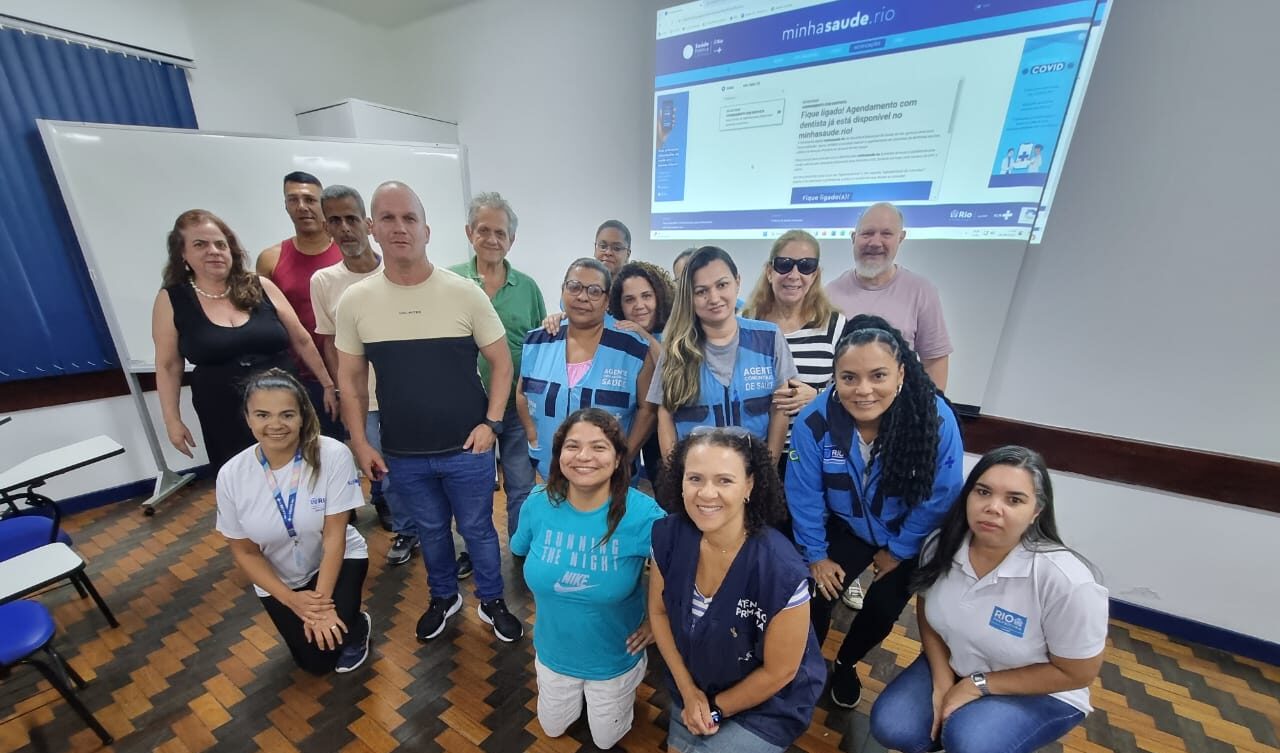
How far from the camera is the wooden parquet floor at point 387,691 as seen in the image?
1653 millimetres

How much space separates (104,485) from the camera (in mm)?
3102

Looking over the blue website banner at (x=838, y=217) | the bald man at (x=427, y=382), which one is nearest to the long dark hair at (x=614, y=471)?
the bald man at (x=427, y=382)

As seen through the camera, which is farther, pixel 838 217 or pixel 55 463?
pixel 838 217

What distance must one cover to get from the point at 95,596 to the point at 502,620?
6.02ft

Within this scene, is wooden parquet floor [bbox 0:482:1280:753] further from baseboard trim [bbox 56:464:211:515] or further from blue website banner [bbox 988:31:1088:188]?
blue website banner [bbox 988:31:1088:188]

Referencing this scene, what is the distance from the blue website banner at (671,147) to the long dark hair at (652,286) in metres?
1.19

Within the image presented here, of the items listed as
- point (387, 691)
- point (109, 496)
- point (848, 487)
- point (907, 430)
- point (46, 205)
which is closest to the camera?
point (907, 430)

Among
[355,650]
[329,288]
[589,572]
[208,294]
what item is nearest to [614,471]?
[589,572]

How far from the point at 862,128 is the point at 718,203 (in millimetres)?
846

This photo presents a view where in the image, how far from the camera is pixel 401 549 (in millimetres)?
2588

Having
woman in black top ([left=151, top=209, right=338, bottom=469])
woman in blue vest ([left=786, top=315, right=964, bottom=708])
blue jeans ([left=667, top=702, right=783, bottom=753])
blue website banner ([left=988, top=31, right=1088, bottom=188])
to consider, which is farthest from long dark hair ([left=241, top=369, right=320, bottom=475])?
blue website banner ([left=988, top=31, right=1088, bottom=188])

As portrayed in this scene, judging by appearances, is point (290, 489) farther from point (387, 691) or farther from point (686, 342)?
point (686, 342)

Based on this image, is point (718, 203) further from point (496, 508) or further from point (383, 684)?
point (383, 684)

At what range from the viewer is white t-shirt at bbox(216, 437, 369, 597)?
1701mm
